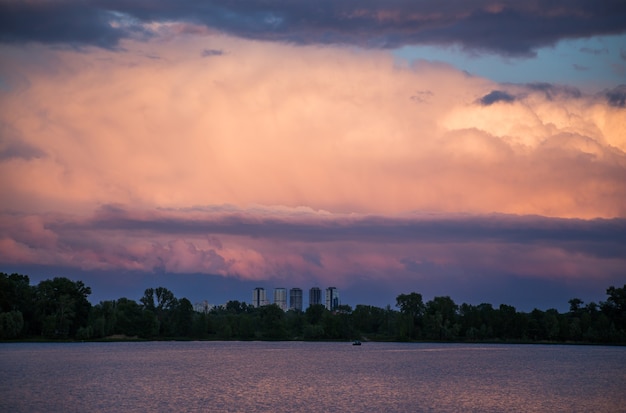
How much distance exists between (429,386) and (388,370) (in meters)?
29.0

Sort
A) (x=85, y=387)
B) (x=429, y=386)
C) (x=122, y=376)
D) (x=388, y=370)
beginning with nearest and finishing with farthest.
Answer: (x=85, y=387), (x=429, y=386), (x=122, y=376), (x=388, y=370)

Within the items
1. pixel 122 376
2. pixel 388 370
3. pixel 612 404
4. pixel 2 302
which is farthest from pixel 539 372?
pixel 2 302

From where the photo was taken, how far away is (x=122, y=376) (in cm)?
10138

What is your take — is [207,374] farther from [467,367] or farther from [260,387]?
[467,367]

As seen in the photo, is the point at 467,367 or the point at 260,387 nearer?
the point at 260,387

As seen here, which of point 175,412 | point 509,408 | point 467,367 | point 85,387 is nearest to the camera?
point 175,412

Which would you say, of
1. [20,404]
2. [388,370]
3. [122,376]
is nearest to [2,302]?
[122,376]

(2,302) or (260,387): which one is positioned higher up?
(2,302)

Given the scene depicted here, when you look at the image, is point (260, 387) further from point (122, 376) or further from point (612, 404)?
point (612, 404)

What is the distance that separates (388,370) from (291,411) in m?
56.3

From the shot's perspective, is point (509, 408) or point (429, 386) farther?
point (429, 386)

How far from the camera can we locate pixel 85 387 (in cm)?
8406

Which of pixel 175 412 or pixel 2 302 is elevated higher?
pixel 2 302

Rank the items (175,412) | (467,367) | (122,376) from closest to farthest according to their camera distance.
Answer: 1. (175,412)
2. (122,376)
3. (467,367)
